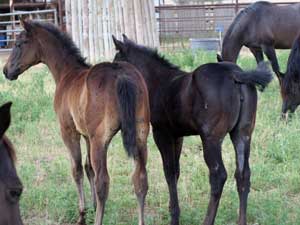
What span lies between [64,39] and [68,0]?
8.36m

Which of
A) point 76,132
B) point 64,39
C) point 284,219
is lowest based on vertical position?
point 284,219

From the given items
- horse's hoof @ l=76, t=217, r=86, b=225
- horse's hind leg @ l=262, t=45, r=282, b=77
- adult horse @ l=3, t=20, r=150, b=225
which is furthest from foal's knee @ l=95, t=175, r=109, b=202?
horse's hind leg @ l=262, t=45, r=282, b=77

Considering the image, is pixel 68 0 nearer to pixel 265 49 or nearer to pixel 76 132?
pixel 265 49

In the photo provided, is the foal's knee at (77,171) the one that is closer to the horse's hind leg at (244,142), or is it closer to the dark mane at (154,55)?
the dark mane at (154,55)

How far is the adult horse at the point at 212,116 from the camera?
4.55m

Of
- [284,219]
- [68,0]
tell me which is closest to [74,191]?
[284,219]


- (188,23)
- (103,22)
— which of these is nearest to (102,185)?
(103,22)

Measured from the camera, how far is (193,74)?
476 centimetres

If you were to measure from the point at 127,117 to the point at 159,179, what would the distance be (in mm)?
1877

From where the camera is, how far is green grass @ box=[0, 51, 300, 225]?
504cm

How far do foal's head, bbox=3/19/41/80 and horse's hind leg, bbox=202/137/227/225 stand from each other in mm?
2197

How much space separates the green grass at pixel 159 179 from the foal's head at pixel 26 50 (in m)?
1.24

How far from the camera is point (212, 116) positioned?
4.55 meters

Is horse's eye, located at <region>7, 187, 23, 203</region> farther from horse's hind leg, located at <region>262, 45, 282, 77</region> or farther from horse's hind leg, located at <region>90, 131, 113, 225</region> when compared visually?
horse's hind leg, located at <region>262, 45, 282, 77</region>
